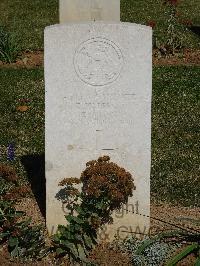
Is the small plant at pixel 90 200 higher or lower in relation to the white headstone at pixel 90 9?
lower

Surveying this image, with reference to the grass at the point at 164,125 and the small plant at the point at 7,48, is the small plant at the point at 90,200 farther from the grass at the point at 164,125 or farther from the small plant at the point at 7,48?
the small plant at the point at 7,48

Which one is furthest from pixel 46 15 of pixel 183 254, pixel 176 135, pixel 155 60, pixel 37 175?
pixel 183 254

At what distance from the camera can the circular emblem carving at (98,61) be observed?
5.41 metres

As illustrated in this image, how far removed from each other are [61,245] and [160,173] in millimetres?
2404

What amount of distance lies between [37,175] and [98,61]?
2.58m

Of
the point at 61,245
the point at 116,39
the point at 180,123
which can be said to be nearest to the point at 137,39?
the point at 116,39

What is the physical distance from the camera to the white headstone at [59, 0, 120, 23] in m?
5.55

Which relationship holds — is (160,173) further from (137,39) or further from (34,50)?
(34,50)

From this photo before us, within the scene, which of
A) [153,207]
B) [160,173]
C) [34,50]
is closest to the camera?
[153,207]

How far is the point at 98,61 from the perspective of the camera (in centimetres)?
547

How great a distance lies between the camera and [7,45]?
11992mm

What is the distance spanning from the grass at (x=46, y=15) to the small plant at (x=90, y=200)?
8.10 m

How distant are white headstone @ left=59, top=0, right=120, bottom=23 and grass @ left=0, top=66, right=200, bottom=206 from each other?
238 centimetres

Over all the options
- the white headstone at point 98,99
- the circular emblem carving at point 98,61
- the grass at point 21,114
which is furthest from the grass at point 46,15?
the circular emblem carving at point 98,61
